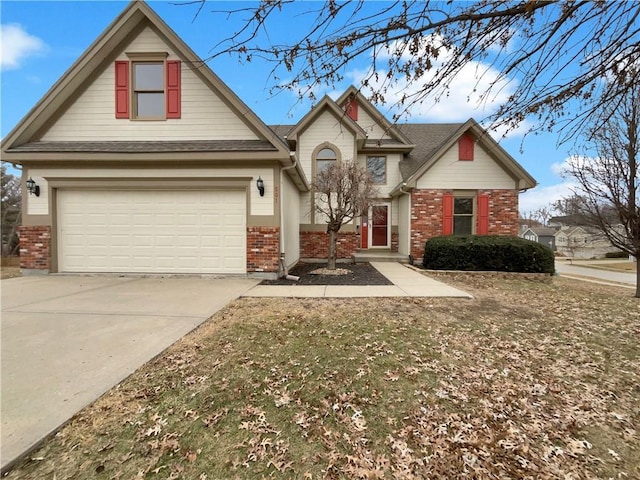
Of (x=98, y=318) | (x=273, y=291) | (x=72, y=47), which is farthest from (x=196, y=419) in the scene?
(x=72, y=47)

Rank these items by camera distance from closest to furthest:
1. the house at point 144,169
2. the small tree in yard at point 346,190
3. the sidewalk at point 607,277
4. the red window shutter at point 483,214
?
the house at point 144,169 < the small tree in yard at point 346,190 < the sidewalk at point 607,277 < the red window shutter at point 483,214

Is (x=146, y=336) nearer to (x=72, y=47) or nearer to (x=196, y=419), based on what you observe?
(x=196, y=419)

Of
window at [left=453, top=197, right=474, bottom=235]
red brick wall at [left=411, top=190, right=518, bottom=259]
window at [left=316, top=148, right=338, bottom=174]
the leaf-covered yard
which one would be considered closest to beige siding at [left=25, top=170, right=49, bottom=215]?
the leaf-covered yard

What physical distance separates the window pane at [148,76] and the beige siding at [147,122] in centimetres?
38

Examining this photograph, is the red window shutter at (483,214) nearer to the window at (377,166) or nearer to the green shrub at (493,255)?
the green shrub at (493,255)

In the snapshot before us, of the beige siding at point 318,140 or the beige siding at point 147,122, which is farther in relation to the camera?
the beige siding at point 318,140

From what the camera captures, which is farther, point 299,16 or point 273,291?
point 273,291

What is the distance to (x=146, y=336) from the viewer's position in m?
3.92

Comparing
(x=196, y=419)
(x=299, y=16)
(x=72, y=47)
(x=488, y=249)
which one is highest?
(x=72, y=47)

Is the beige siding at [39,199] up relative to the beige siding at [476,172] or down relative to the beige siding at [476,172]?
down

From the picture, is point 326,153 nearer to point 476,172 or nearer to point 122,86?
point 476,172

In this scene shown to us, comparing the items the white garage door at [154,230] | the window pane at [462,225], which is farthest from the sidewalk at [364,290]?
the window pane at [462,225]

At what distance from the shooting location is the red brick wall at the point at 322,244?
12.4 m

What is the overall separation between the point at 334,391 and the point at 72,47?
425 inches
